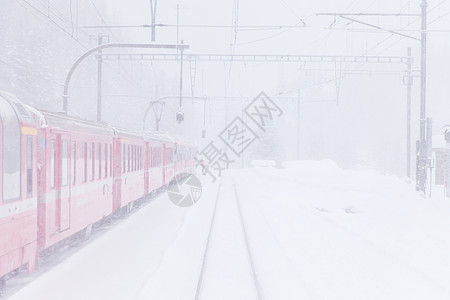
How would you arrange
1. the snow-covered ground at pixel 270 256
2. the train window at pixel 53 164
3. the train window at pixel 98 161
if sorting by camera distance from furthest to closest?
the train window at pixel 98 161 < the train window at pixel 53 164 < the snow-covered ground at pixel 270 256

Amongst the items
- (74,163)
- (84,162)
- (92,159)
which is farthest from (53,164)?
(92,159)

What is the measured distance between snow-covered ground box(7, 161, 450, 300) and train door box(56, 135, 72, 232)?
89cm

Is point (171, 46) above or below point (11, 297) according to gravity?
above

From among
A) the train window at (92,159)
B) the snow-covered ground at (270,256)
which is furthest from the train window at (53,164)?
the train window at (92,159)

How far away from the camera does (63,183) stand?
10.4 metres

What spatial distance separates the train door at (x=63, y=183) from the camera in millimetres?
10109

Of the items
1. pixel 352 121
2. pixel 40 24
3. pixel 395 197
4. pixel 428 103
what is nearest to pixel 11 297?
pixel 395 197

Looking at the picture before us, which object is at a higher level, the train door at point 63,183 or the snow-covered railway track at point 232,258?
the train door at point 63,183

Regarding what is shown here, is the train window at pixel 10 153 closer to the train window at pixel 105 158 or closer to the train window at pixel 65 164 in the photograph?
the train window at pixel 65 164

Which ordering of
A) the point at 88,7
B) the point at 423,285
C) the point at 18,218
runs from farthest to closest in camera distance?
the point at 88,7, the point at 423,285, the point at 18,218

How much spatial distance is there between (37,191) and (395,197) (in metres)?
14.4

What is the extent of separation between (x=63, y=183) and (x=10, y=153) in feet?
9.50

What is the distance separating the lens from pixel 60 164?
1016 centimetres

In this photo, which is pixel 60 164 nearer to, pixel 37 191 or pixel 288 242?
pixel 37 191
